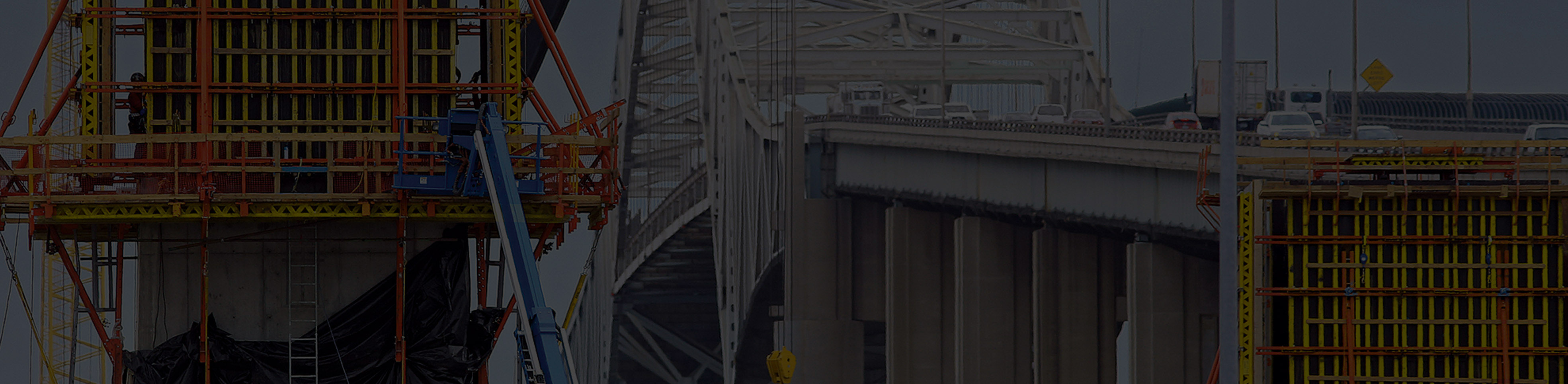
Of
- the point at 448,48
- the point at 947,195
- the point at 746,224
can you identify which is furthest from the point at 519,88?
the point at 746,224

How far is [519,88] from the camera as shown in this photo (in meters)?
56.9

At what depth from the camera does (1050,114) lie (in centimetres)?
11862

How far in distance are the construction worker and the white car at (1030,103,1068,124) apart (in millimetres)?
64225

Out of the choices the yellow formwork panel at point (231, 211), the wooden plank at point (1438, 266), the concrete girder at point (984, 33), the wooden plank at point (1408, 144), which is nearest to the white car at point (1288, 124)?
the wooden plank at point (1408, 144)

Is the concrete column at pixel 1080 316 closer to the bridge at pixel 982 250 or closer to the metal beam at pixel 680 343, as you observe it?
the bridge at pixel 982 250

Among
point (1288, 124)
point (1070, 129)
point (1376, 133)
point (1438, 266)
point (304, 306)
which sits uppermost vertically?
point (1288, 124)

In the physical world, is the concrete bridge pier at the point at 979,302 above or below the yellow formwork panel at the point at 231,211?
below

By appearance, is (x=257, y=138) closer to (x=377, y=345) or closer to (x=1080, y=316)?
(x=377, y=345)

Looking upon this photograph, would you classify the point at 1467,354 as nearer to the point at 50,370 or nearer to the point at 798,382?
the point at 50,370

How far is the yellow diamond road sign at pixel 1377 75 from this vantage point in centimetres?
8000

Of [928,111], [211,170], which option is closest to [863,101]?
[928,111]

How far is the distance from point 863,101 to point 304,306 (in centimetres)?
8402

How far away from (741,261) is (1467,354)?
3578 inches

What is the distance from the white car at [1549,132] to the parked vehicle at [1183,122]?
19.8 meters
